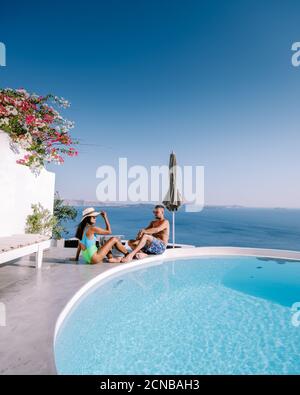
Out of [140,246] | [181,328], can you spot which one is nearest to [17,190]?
[140,246]

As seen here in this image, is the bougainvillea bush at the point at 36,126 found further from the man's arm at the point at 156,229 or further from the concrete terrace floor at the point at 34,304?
the man's arm at the point at 156,229

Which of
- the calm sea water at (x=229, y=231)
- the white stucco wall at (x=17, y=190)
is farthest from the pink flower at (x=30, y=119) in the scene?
the calm sea water at (x=229, y=231)

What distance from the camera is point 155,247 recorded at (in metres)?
6.78

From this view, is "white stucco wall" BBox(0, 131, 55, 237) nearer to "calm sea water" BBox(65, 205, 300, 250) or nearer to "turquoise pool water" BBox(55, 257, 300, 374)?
"turquoise pool water" BBox(55, 257, 300, 374)

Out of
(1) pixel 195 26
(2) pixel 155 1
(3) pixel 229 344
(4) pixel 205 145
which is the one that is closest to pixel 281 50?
(1) pixel 195 26

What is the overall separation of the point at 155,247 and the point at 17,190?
143 inches

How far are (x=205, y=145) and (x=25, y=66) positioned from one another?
17.5 meters

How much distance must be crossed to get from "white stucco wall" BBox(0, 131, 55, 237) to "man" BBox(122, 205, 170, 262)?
2.71m

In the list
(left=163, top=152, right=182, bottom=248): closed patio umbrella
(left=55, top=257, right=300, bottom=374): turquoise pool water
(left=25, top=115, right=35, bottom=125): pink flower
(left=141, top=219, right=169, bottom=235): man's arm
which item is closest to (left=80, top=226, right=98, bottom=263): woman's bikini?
(left=55, top=257, right=300, bottom=374): turquoise pool water

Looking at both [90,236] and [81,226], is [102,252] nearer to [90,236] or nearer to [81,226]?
[90,236]

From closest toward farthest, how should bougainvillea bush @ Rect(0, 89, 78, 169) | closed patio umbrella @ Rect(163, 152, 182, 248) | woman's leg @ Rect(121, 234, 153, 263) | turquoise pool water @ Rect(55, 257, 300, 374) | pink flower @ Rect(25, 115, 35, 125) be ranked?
turquoise pool water @ Rect(55, 257, 300, 374), woman's leg @ Rect(121, 234, 153, 263), bougainvillea bush @ Rect(0, 89, 78, 169), pink flower @ Rect(25, 115, 35, 125), closed patio umbrella @ Rect(163, 152, 182, 248)

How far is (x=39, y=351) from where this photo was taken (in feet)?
7.36

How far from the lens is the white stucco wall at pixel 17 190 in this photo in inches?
205

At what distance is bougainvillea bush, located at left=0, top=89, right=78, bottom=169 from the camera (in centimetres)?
616
